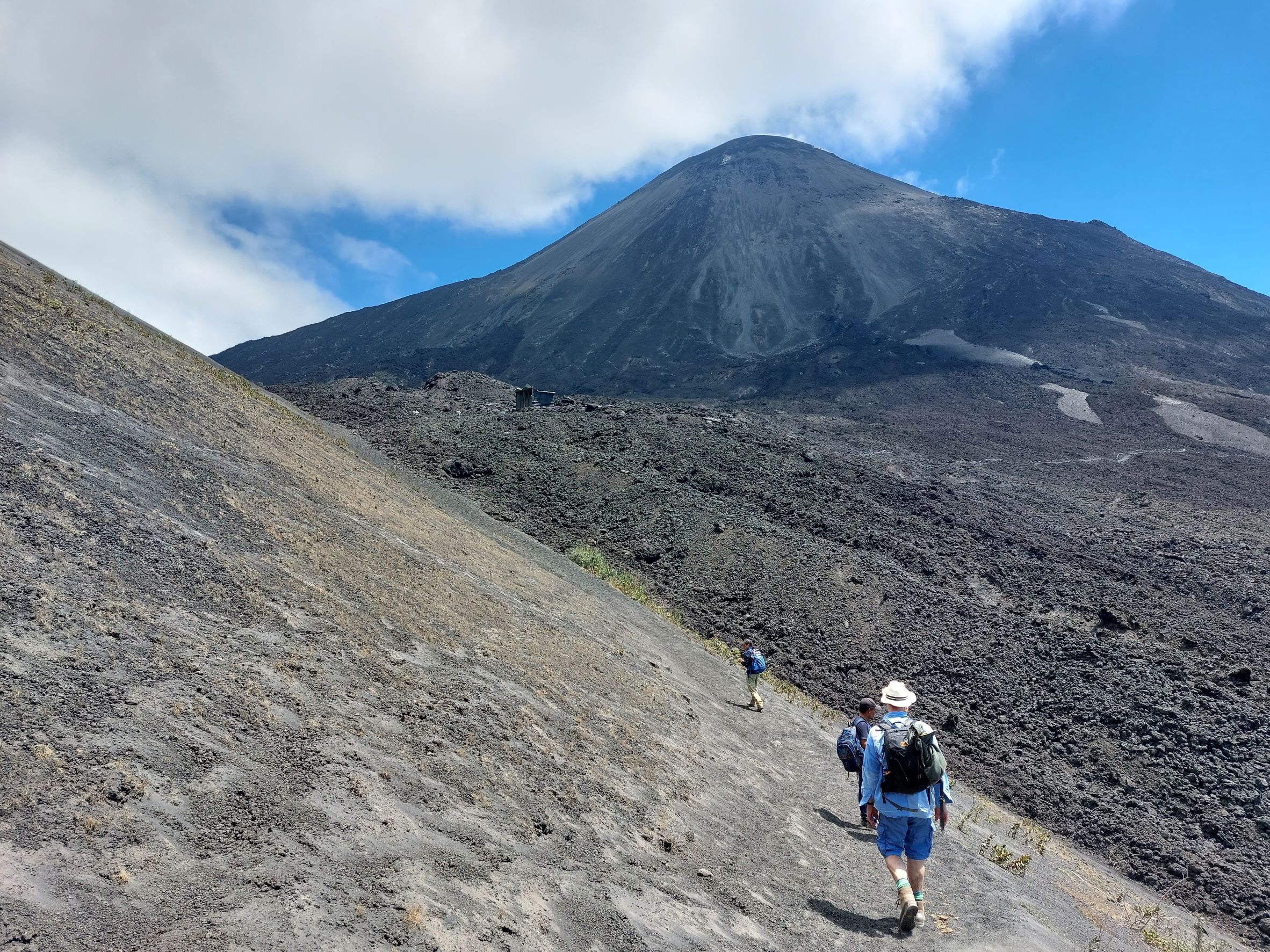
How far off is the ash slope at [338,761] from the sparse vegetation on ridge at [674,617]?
15.0ft

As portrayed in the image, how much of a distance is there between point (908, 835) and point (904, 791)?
1.45 feet

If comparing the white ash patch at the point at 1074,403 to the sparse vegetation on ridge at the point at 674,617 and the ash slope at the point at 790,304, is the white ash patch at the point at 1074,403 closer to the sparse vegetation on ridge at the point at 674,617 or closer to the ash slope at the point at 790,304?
the ash slope at the point at 790,304

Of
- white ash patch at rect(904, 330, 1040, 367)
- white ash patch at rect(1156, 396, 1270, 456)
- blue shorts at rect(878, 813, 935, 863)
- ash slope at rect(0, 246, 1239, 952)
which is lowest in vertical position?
ash slope at rect(0, 246, 1239, 952)

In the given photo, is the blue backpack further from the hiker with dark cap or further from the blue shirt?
the blue shirt

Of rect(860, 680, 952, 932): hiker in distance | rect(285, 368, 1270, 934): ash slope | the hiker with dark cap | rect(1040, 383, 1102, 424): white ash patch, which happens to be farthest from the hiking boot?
rect(1040, 383, 1102, 424): white ash patch

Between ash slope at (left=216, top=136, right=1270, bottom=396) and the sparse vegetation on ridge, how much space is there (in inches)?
1452

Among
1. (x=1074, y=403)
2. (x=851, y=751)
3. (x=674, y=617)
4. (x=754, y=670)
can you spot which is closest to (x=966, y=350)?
(x=1074, y=403)

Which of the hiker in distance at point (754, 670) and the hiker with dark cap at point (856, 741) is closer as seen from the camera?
the hiker with dark cap at point (856, 741)

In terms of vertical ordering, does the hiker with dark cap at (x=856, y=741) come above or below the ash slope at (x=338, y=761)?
above

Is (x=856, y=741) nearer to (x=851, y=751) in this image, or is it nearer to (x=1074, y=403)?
(x=851, y=751)

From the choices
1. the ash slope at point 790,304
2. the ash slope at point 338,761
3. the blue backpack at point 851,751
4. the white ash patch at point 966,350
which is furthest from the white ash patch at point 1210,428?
the blue backpack at point 851,751

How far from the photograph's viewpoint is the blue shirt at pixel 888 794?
5527 millimetres

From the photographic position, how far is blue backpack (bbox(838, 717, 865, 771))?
8070 millimetres

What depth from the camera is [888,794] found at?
5605 mm
